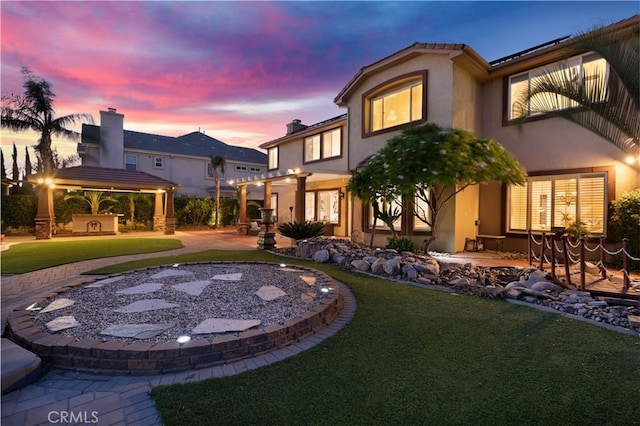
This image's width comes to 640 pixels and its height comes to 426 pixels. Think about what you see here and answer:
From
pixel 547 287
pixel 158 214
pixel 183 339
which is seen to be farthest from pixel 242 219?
pixel 547 287

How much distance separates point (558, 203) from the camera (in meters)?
10.2

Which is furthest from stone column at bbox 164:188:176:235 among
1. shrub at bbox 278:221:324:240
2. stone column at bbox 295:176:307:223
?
shrub at bbox 278:221:324:240

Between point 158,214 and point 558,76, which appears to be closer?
point 558,76

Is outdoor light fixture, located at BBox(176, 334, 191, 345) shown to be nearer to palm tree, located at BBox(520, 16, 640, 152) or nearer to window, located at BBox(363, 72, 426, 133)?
palm tree, located at BBox(520, 16, 640, 152)

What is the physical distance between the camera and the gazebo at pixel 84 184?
1582 cm

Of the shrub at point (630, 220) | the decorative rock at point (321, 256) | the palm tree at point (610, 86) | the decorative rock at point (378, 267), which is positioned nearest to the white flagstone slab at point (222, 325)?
the decorative rock at point (378, 267)

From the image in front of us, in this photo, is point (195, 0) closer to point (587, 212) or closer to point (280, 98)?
point (280, 98)

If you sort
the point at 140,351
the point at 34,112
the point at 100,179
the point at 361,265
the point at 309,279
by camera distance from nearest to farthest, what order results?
the point at 140,351 → the point at 309,279 → the point at 361,265 → the point at 100,179 → the point at 34,112

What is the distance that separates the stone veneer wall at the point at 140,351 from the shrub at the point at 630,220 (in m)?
9.65

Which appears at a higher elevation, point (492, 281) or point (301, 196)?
point (301, 196)

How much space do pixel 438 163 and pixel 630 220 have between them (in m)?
5.05

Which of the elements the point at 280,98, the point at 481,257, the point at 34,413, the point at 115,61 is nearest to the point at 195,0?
the point at 115,61

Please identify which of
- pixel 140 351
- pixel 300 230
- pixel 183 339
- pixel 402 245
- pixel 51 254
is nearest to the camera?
pixel 140 351

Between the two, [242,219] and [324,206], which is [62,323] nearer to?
[242,219]
